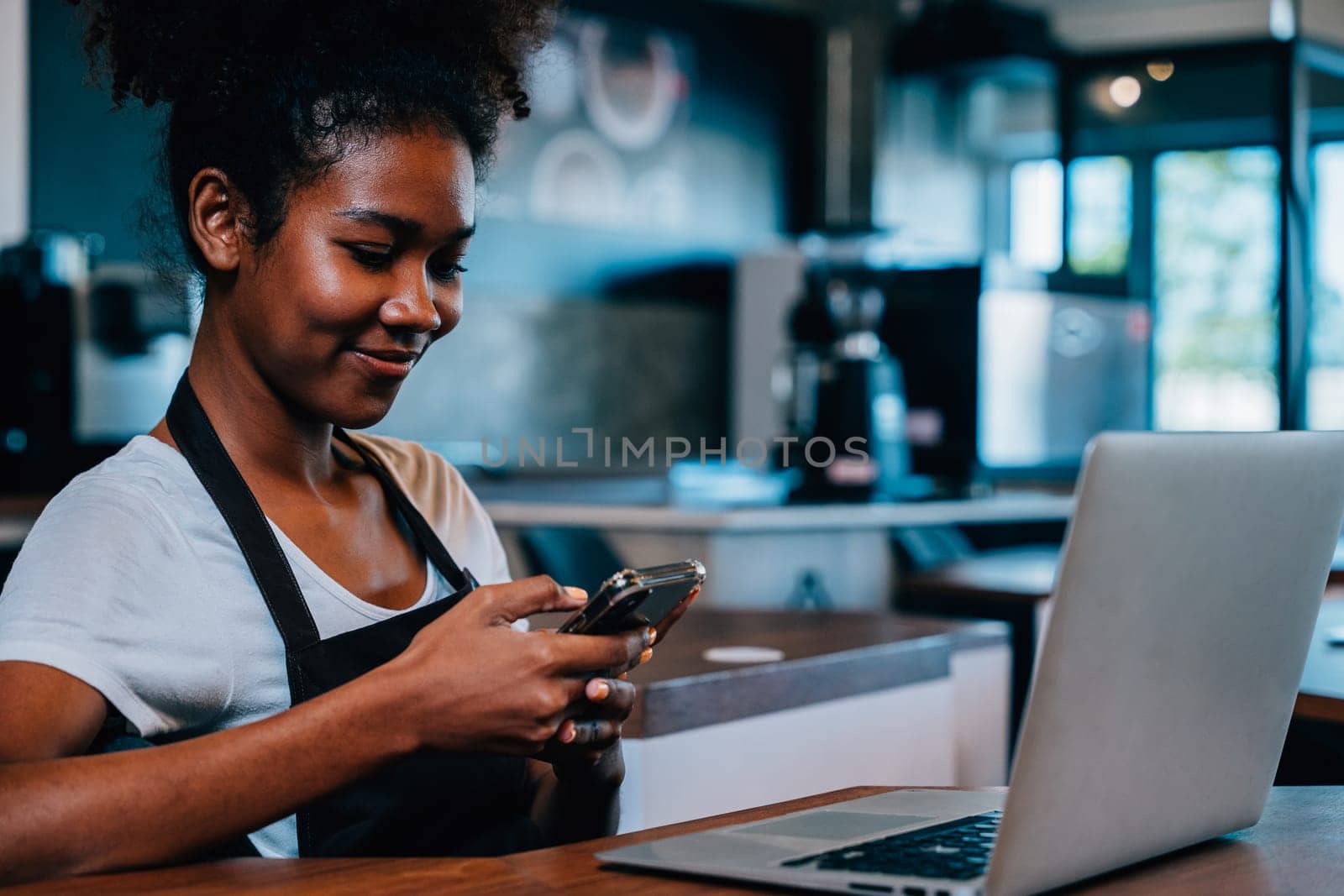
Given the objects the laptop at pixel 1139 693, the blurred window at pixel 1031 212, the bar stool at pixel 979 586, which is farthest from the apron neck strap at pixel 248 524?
the blurred window at pixel 1031 212

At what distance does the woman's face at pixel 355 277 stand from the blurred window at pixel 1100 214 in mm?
5081

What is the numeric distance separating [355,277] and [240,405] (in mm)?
157

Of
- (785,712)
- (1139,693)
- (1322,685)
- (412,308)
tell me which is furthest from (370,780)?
(1322,685)

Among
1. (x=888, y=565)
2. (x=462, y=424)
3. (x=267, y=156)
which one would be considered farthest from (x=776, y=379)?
Result: (x=267, y=156)

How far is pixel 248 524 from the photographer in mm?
1062

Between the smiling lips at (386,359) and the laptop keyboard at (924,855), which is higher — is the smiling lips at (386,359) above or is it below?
above

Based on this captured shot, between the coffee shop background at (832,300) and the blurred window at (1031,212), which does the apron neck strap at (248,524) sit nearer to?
the coffee shop background at (832,300)

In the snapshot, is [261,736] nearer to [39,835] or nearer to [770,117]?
[39,835]

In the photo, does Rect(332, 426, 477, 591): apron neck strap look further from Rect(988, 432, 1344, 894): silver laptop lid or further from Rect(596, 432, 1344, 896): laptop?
Rect(988, 432, 1344, 894): silver laptop lid

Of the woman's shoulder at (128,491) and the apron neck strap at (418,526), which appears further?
the apron neck strap at (418,526)

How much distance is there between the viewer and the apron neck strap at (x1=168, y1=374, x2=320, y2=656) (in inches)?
41.0

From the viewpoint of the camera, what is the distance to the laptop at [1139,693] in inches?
28.4

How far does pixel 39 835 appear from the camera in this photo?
82cm

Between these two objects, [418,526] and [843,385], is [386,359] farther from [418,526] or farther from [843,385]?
[843,385]
